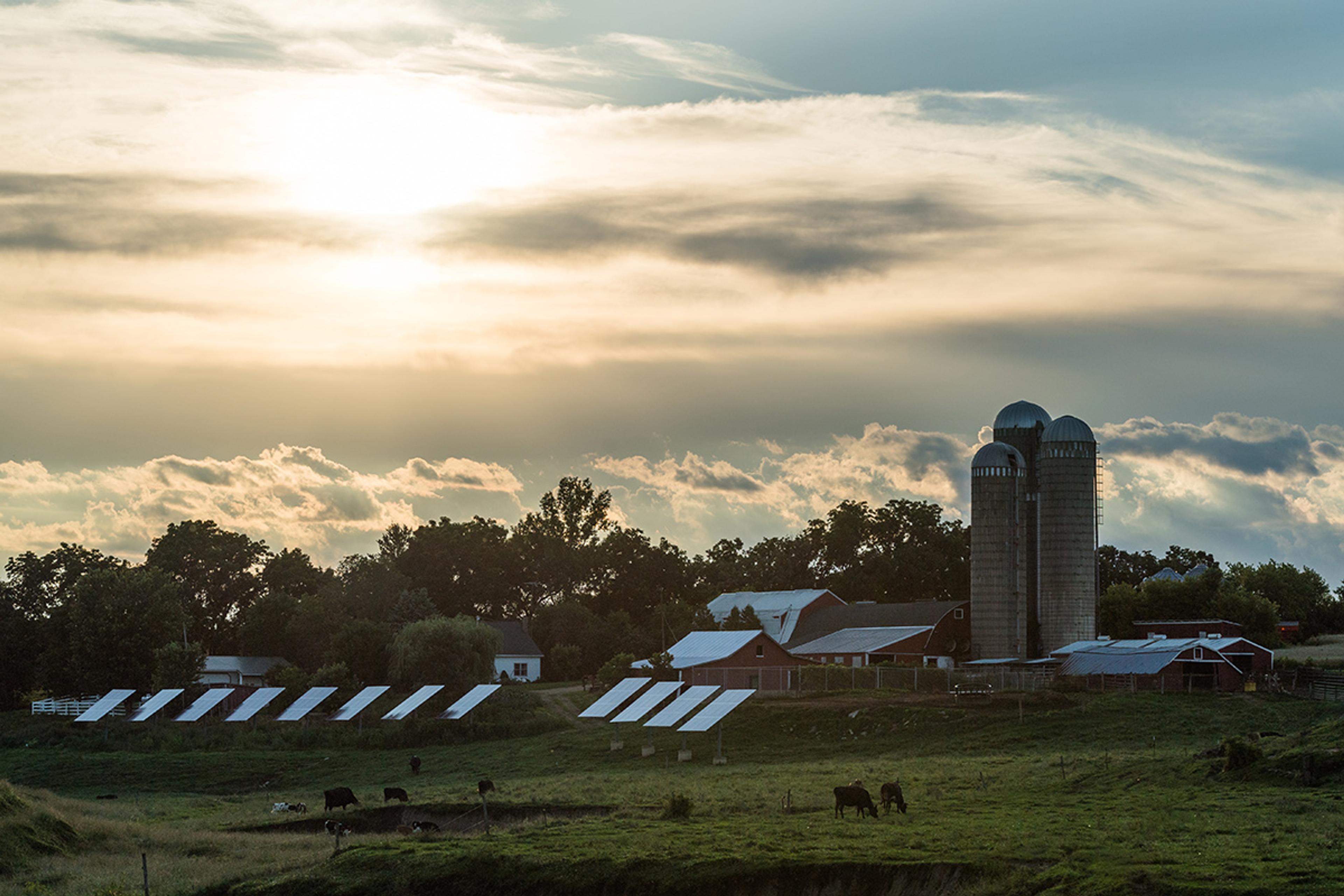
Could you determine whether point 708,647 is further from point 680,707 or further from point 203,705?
point 203,705

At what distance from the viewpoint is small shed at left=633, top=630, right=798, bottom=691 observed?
8188cm

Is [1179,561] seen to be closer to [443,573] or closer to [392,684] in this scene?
[443,573]

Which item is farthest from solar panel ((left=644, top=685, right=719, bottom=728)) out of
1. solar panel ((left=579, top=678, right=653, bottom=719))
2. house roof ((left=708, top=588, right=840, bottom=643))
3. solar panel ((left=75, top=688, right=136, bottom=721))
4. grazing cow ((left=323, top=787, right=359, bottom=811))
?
house roof ((left=708, top=588, right=840, bottom=643))

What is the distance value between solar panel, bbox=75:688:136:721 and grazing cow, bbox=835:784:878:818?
190ft

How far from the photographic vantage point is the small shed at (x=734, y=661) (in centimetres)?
8188

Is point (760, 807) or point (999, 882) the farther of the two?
point (760, 807)

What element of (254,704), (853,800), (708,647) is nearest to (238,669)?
(254,704)

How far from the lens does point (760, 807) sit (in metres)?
43.9

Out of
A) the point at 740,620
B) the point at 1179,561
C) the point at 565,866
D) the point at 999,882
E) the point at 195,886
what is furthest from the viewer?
the point at 1179,561

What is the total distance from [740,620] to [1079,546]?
2848 cm

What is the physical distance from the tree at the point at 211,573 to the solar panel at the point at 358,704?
4959 cm

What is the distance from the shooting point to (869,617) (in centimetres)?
10894

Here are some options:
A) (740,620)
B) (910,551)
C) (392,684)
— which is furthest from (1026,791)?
(910,551)

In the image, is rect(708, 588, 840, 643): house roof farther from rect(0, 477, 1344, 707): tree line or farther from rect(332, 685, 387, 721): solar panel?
rect(332, 685, 387, 721): solar panel
